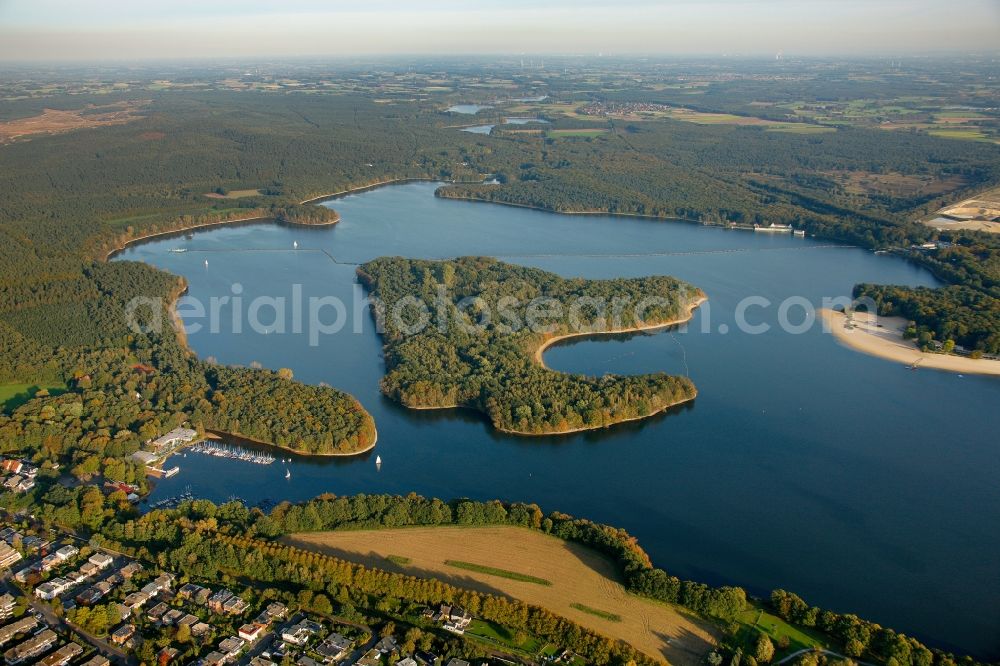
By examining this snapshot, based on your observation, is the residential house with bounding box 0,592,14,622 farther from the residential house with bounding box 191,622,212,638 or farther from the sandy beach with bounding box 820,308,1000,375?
the sandy beach with bounding box 820,308,1000,375

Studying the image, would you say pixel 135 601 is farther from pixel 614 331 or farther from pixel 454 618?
pixel 614 331

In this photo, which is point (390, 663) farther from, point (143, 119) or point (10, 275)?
point (143, 119)

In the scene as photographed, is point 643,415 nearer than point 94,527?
No

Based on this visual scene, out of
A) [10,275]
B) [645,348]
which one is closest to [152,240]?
[10,275]

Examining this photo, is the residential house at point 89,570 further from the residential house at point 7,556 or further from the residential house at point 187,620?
the residential house at point 187,620

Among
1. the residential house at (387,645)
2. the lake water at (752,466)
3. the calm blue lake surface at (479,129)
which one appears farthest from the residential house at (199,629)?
the calm blue lake surface at (479,129)

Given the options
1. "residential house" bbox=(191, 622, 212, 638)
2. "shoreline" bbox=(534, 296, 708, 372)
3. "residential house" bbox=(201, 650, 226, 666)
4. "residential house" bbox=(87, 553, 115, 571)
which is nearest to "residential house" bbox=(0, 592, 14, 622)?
"residential house" bbox=(87, 553, 115, 571)

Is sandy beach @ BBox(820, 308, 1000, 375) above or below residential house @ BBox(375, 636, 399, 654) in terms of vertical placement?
above
